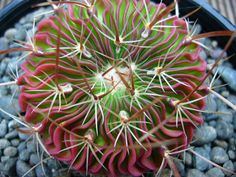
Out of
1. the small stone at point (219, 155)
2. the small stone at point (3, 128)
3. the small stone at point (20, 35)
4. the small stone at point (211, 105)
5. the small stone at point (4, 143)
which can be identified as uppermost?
the small stone at point (20, 35)

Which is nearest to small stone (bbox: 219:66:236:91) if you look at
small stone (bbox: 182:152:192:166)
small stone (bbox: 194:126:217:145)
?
small stone (bbox: 194:126:217:145)

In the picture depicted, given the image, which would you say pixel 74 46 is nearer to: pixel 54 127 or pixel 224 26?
pixel 54 127

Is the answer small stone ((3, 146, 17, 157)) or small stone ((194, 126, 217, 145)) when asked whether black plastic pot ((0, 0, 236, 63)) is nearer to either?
small stone ((194, 126, 217, 145))

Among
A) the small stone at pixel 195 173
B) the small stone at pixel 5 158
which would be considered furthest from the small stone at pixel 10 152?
the small stone at pixel 195 173

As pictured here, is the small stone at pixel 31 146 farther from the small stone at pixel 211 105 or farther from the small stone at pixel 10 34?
the small stone at pixel 211 105

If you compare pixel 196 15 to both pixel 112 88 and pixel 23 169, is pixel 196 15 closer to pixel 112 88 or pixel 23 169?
pixel 112 88
